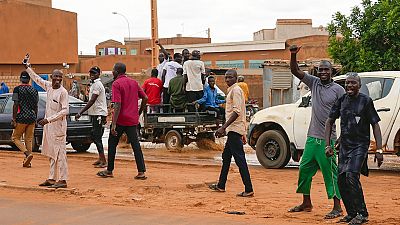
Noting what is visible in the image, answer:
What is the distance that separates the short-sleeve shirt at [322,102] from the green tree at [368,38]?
9798 millimetres

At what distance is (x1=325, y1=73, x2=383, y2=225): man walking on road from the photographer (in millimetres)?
7418

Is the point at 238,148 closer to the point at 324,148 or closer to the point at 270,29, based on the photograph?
the point at 324,148

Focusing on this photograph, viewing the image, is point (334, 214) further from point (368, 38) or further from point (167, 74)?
point (368, 38)

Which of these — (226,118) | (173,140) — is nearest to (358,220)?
(226,118)

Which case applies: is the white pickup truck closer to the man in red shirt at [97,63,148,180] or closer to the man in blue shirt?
the man in blue shirt

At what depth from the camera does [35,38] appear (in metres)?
39.1

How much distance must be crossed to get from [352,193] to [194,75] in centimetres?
837

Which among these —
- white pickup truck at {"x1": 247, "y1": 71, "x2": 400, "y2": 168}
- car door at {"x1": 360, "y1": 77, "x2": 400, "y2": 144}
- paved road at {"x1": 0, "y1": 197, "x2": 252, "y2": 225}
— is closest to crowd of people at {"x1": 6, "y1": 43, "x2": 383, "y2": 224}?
paved road at {"x1": 0, "y1": 197, "x2": 252, "y2": 225}

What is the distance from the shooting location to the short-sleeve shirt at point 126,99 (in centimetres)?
1122

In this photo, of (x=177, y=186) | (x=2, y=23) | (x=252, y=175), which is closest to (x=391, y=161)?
(x=252, y=175)

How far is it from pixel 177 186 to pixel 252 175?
77.3 inches

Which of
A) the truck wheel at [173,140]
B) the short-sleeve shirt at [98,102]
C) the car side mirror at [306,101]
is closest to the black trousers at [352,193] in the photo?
the car side mirror at [306,101]

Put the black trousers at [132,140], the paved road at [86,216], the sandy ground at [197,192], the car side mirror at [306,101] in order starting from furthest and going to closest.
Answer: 1. the car side mirror at [306,101]
2. the black trousers at [132,140]
3. the sandy ground at [197,192]
4. the paved road at [86,216]

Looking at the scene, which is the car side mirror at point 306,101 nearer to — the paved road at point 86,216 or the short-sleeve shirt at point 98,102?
the short-sleeve shirt at point 98,102
